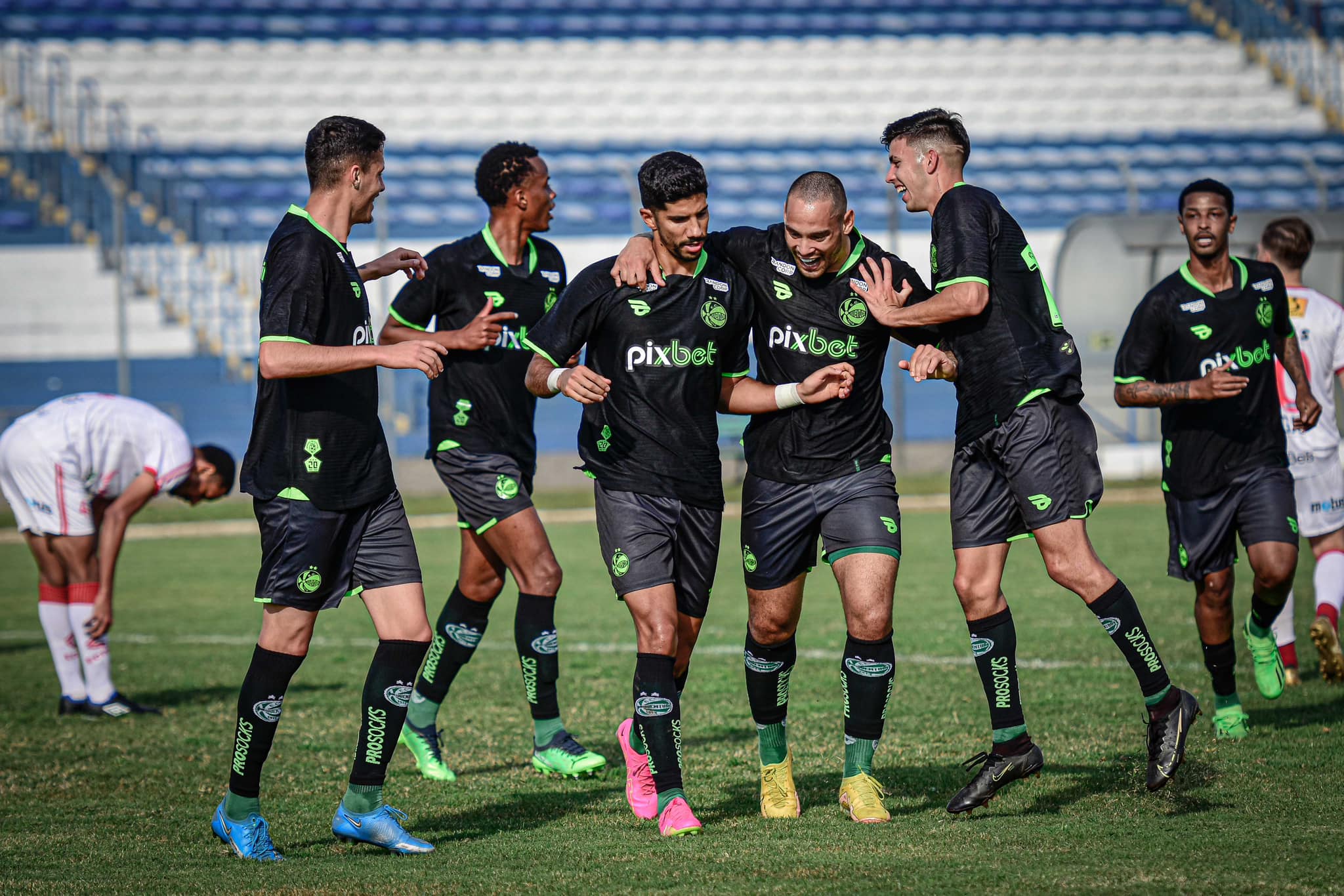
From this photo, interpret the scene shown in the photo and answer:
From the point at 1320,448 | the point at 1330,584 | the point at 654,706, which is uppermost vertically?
the point at 1320,448

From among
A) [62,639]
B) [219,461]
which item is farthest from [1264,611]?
[62,639]

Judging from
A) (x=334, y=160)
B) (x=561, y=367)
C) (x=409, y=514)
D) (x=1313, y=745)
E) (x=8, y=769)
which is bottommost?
(x=409, y=514)

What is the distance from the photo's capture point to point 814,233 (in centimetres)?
534

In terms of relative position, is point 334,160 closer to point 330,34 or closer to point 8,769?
point 8,769

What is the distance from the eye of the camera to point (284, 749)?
7008 mm

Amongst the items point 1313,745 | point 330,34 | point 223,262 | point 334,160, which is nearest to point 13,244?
point 223,262

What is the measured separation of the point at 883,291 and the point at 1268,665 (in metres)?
3.09

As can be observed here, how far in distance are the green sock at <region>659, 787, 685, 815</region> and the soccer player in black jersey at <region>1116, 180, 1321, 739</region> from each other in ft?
9.16

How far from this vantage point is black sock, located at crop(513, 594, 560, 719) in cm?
657

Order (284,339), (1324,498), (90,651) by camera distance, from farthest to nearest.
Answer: (1324,498) → (90,651) → (284,339)

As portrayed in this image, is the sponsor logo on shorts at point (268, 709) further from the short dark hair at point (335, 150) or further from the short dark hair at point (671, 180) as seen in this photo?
the short dark hair at point (671, 180)

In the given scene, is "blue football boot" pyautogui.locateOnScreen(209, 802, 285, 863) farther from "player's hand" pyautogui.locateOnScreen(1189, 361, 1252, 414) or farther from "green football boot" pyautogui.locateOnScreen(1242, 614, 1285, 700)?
"green football boot" pyautogui.locateOnScreen(1242, 614, 1285, 700)

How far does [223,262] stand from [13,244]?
12.9ft

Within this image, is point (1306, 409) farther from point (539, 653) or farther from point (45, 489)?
point (45, 489)
